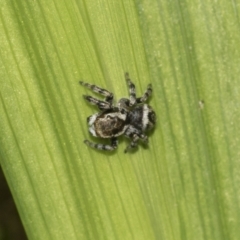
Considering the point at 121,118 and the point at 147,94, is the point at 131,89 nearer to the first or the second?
the point at 147,94

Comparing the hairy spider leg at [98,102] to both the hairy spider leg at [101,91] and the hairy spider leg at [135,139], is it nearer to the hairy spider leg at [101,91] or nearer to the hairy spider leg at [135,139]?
the hairy spider leg at [101,91]

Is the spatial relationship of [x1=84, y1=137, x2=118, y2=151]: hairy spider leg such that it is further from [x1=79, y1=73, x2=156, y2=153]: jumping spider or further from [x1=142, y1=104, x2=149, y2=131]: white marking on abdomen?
[x1=142, y1=104, x2=149, y2=131]: white marking on abdomen

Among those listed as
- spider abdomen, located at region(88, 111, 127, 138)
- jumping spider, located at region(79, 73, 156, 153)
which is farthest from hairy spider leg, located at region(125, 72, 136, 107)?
spider abdomen, located at region(88, 111, 127, 138)

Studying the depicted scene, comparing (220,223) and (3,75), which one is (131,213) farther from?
(3,75)

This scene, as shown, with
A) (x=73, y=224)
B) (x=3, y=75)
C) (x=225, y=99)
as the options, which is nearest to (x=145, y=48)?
(x=225, y=99)

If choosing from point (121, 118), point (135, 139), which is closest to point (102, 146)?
point (135, 139)
